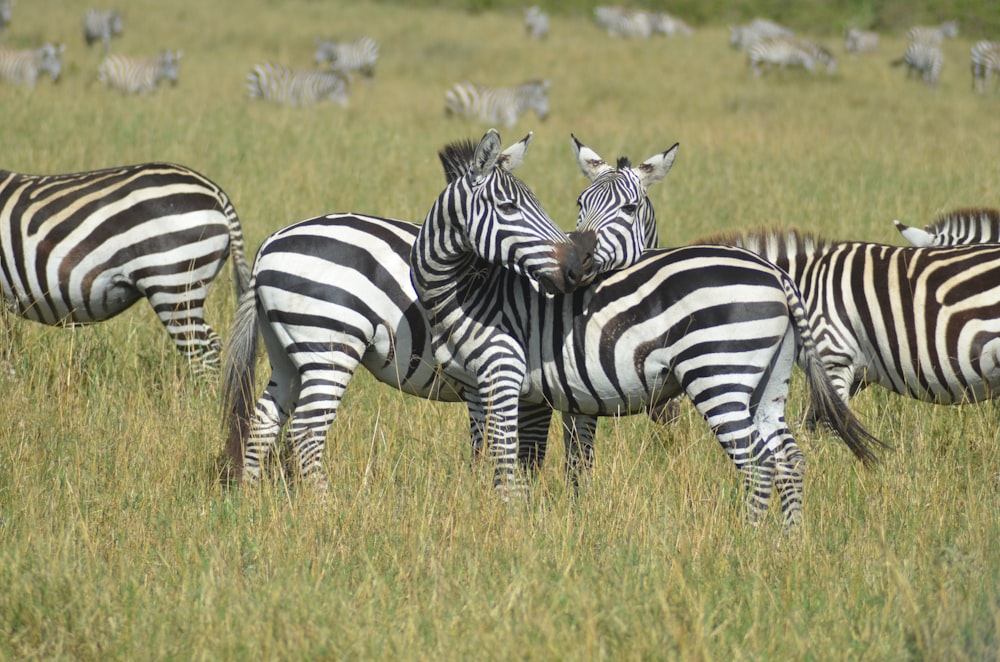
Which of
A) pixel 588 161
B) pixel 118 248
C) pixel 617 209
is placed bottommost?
pixel 118 248

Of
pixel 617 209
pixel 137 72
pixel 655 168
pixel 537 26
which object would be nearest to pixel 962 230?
pixel 655 168

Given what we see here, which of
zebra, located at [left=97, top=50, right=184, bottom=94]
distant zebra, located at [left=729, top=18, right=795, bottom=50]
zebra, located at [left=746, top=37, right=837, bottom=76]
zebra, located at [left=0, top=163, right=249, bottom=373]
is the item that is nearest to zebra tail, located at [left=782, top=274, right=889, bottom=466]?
zebra, located at [left=0, top=163, right=249, bottom=373]

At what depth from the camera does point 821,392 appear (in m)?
4.13

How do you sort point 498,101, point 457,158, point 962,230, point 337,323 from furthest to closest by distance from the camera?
1. point 498,101
2. point 962,230
3. point 337,323
4. point 457,158

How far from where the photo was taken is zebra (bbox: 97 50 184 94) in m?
19.2

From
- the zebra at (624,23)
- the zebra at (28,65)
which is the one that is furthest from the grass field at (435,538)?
the zebra at (624,23)

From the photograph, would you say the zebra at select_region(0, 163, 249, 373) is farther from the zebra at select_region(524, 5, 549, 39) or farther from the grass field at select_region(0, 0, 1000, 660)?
the zebra at select_region(524, 5, 549, 39)

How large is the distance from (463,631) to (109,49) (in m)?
24.5

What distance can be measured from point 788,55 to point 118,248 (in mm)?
22725

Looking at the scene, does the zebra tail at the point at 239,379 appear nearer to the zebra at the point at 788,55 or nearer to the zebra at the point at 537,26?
the zebra at the point at 788,55

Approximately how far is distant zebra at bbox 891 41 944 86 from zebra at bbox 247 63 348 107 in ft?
43.6

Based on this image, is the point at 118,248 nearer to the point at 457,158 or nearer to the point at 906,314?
the point at 457,158

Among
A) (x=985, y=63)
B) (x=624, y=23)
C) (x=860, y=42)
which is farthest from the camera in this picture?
(x=624, y=23)

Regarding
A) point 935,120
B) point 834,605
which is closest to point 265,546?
point 834,605
